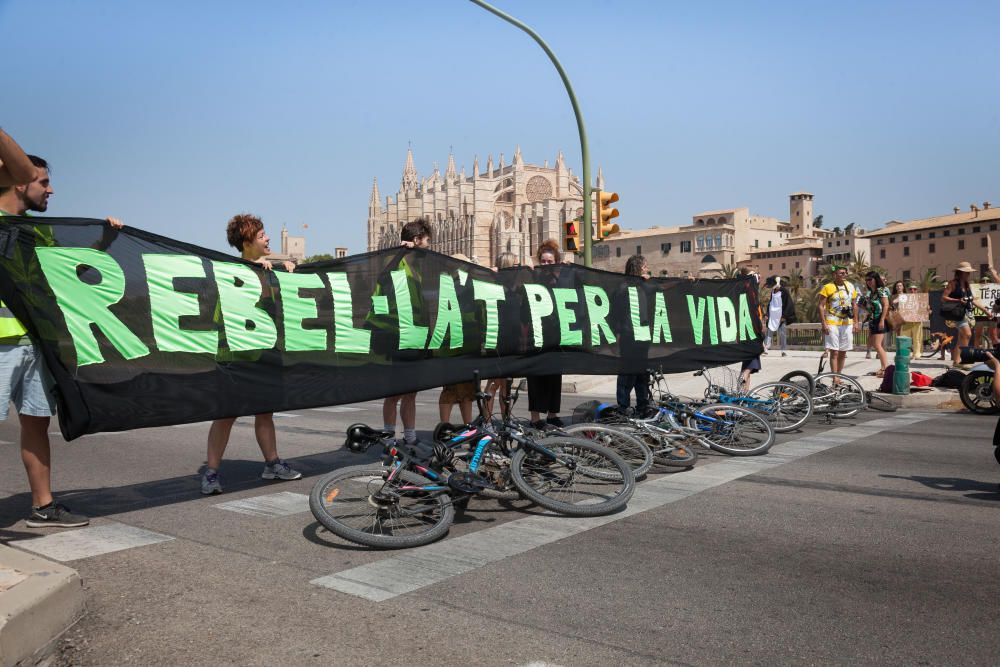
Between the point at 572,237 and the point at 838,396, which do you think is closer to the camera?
the point at 838,396

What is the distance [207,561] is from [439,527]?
137 centimetres

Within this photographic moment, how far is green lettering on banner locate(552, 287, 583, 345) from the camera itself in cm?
850

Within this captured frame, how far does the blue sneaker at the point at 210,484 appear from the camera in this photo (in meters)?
6.36

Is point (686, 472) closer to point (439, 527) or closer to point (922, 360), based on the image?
point (439, 527)

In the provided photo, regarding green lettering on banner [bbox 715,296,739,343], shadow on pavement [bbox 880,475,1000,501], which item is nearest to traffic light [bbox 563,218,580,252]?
green lettering on banner [bbox 715,296,739,343]

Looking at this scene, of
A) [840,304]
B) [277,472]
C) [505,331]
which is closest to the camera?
[277,472]

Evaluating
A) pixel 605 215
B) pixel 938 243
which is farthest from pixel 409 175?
pixel 605 215

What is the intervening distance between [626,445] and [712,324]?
4.62m

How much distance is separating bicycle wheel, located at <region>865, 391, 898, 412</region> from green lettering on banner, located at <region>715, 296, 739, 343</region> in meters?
2.41

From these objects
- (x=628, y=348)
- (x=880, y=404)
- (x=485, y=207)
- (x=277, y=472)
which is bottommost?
(x=880, y=404)

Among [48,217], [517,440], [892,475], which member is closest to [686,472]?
[892,475]

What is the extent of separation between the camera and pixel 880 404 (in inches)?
472

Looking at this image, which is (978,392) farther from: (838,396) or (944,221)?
(944,221)

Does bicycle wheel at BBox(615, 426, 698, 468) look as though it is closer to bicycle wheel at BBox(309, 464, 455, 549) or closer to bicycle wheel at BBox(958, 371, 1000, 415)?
bicycle wheel at BBox(309, 464, 455, 549)
